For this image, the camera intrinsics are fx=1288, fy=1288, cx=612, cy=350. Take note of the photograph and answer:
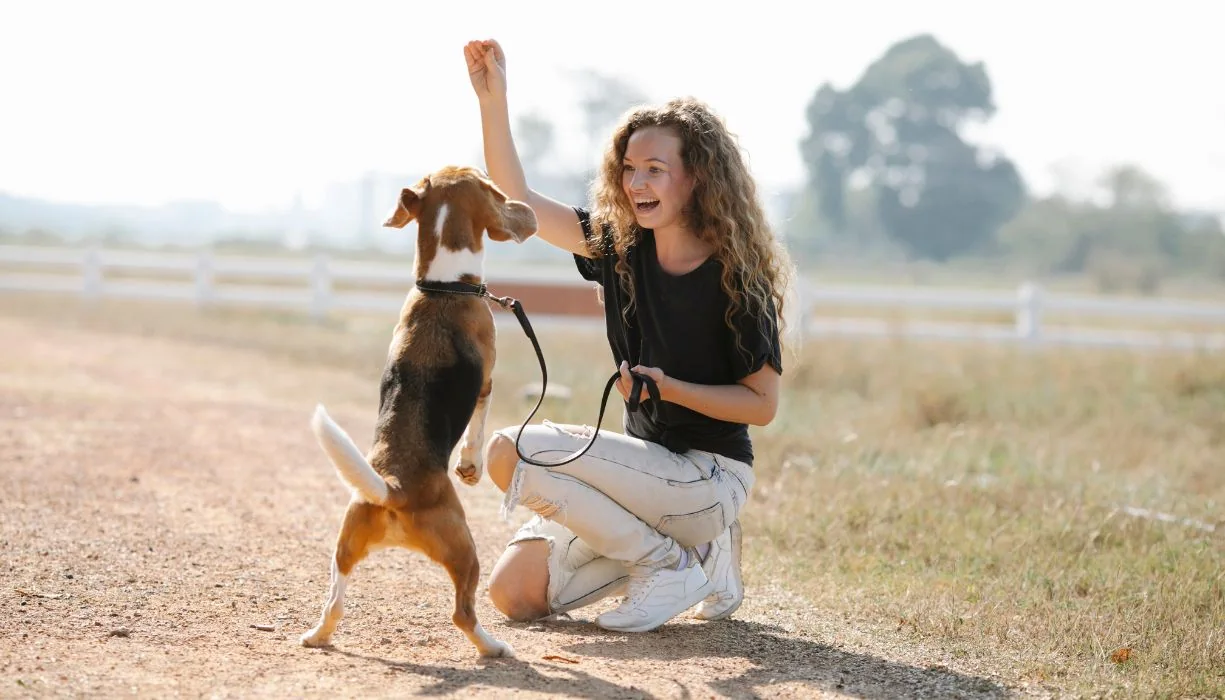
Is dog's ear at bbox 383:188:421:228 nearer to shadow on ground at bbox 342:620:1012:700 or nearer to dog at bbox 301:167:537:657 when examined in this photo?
dog at bbox 301:167:537:657

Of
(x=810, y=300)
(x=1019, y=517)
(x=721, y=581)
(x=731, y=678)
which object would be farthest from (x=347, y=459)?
(x=810, y=300)

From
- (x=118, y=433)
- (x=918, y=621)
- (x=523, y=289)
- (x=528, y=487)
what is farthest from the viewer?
(x=523, y=289)

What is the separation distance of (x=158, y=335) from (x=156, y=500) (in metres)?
10.1

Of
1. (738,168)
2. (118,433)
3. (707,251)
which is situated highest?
A: (738,168)

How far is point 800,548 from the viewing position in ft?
20.1

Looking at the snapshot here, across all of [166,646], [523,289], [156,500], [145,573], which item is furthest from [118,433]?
[523,289]

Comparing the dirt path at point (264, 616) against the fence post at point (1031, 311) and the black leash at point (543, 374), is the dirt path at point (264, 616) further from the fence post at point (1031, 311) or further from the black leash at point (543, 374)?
the fence post at point (1031, 311)

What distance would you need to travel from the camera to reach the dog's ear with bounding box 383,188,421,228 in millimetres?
4148

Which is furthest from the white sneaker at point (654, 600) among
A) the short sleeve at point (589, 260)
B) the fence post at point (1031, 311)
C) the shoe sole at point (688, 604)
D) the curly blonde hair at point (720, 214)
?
the fence post at point (1031, 311)

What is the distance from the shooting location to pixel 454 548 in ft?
12.5

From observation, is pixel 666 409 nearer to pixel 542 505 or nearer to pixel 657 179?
pixel 542 505

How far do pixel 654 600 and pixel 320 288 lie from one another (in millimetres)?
15515

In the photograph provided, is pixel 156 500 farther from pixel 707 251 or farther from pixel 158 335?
pixel 158 335

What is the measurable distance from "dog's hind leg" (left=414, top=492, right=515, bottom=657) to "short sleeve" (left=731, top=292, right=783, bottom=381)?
1.16 metres
